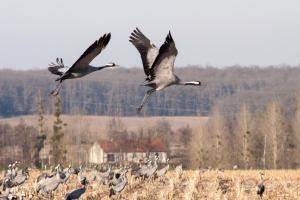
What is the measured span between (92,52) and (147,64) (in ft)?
7.71

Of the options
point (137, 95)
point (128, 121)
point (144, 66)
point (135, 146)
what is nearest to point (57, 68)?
point (144, 66)

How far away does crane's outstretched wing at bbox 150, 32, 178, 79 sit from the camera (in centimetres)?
1445

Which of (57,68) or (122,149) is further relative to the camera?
(122,149)

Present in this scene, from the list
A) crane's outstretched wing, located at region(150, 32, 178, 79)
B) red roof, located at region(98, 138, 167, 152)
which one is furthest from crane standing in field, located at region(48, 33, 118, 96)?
red roof, located at region(98, 138, 167, 152)

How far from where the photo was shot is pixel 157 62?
49.0 feet

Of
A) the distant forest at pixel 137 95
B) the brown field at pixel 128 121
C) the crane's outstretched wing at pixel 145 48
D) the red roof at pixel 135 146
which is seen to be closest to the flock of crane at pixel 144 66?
the crane's outstretched wing at pixel 145 48

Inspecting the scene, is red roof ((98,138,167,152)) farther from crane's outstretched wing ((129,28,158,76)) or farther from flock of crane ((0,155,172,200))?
crane's outstretched wing ((129,28,158,76))

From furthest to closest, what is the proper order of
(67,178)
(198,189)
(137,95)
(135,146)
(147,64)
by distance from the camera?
1. (137,95)
2. (135,146)
3. (67,178)
4. (198,189)
5. (147,64)

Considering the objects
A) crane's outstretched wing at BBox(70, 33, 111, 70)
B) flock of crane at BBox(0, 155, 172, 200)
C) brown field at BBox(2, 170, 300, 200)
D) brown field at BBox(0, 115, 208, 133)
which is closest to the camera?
crane's outstretched wing at BBox(70, 33, 111, 70)

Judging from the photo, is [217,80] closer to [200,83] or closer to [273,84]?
[273,84]

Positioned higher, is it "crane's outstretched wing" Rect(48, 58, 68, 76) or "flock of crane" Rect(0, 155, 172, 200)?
"crane's outstretched wing" Rect(48, 58, 68, 76)

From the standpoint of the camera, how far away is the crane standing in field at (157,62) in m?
14.6

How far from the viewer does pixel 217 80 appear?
194 m

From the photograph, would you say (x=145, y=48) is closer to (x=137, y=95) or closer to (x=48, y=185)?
(x=48, y=185)
